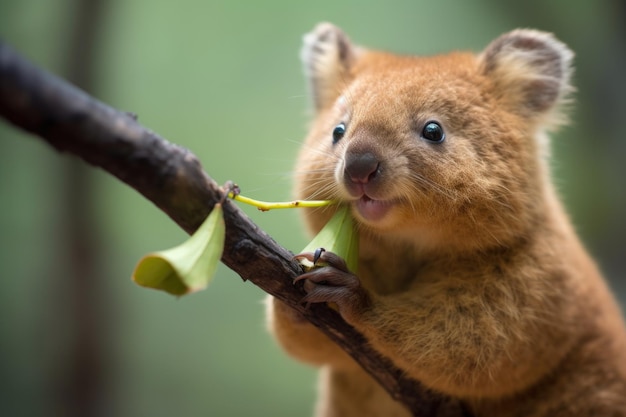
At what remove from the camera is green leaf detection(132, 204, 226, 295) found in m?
1.62

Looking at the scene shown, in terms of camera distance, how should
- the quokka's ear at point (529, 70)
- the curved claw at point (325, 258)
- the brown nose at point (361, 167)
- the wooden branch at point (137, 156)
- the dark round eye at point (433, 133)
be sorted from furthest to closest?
the quokka's ear at point (529, 70), the dark round eye at point (433, 133), the brown nose at point (361, 167), the curved claw at point (325, 258), the wooden branch at point (137, 156)

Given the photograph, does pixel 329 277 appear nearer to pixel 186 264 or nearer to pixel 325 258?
pixel 325 258

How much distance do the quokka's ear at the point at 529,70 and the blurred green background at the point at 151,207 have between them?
2.14 m

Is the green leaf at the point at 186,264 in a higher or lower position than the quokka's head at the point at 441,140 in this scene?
lower

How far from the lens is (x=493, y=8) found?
6.15 meters

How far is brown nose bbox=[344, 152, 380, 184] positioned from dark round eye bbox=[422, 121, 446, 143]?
1.17 feet

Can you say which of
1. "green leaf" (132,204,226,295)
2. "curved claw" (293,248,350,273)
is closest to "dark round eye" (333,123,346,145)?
"curved claw" (293,248,350,273)

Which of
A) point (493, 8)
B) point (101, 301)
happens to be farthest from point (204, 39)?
point (493, 8)

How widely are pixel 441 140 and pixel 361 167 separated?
474 millimetres

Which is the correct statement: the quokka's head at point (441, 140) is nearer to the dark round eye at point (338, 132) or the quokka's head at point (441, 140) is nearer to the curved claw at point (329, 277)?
the dark round eye at point (338, 132)

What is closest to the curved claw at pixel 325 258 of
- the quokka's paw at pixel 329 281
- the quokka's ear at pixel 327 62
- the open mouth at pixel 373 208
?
the quokka's paw at pixel 329 281

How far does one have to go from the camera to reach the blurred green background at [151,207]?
490cm

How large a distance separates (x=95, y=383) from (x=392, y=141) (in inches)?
154

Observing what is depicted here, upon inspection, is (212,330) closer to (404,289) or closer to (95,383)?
(95,383)
